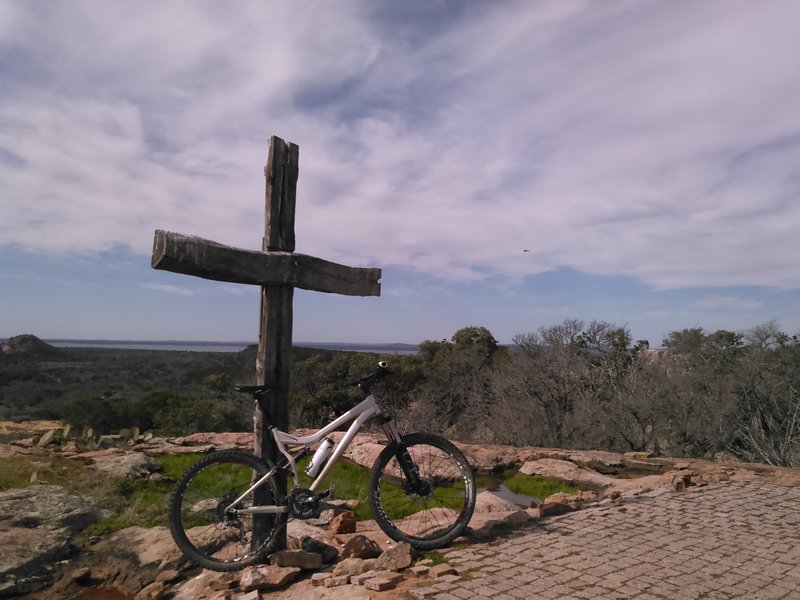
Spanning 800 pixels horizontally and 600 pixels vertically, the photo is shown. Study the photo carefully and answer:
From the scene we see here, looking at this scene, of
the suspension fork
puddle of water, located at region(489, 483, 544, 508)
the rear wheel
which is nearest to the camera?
the rear wheel

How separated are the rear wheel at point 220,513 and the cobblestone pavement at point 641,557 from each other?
1.50m

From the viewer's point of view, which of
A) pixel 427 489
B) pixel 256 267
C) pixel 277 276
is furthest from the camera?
pixel 427 489

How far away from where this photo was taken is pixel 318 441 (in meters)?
4.61

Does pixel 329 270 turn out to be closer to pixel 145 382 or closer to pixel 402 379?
pixel 402 379

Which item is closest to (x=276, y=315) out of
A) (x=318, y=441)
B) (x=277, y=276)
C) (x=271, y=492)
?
(x=277, y=276)

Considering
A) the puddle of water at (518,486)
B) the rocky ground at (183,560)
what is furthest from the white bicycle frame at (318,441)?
the puddle of water at (518,486)

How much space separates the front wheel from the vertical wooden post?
0.87m

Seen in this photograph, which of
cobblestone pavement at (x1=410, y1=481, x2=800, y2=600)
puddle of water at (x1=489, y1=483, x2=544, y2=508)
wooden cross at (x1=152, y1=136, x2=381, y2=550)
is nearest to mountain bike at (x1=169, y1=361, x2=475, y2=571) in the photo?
wooden cross at (x1=152, y1=136, x2=381, y2=550)

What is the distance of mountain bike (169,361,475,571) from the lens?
433 centimetres

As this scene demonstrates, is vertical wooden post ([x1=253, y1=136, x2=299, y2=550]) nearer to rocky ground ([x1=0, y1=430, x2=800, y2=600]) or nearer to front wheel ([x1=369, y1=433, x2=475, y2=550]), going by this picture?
rocky ground ([x1=0, y1=430, x2=800, y2=600])

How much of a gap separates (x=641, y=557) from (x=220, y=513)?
3.26 metres

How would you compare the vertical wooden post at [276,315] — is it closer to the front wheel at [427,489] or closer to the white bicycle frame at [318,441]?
the white bicycle frame at [318,441]

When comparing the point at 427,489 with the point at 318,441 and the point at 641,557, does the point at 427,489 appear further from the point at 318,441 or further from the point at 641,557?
the point at 641,557

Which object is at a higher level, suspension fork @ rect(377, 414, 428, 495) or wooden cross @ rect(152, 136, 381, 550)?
wooden cross @ rect(152, 136, 381, 550)
